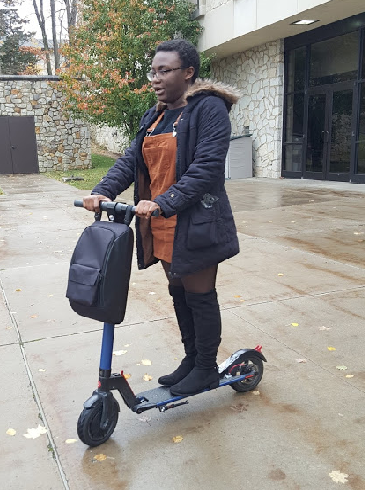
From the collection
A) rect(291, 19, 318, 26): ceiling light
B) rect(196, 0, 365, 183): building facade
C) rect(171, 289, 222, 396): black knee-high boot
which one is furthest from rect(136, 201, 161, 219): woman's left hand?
rect(291, 19, 318, 26): ceiling light

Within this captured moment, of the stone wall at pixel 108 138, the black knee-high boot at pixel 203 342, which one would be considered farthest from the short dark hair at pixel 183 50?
the stone wall at pixel 108 138

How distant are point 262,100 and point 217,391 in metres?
14.5

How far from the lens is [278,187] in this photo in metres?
13.2

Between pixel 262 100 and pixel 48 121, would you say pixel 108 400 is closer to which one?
pixel 262 100

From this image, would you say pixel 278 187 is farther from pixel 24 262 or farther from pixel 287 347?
pixel 287 347

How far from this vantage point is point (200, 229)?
2.40 m

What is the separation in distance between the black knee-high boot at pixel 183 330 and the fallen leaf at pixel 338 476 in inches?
36.4

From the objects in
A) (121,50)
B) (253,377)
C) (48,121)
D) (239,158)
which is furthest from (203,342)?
(48,121)

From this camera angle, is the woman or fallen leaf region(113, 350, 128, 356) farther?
fallen leaf region(113, 350, 128, 356)

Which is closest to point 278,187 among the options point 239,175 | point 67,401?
point 239,175

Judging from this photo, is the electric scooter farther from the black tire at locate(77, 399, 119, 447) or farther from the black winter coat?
the black winter coat

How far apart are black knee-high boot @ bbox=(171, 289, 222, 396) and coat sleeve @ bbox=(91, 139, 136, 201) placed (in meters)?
0.67

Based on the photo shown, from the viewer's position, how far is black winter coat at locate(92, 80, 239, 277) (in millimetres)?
2318

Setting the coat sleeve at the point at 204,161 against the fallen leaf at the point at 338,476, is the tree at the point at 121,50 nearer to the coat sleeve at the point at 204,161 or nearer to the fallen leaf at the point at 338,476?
the coat sleeve at the point at 204,161
